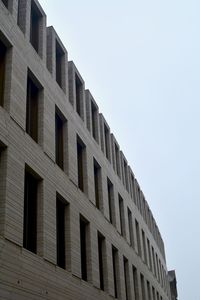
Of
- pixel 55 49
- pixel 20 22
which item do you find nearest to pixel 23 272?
pixel 20 22

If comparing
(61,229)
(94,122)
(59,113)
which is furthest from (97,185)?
(61,229)

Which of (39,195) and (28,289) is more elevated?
(39,195)

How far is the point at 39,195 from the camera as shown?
567 inches

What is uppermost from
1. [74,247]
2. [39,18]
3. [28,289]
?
[39,18]

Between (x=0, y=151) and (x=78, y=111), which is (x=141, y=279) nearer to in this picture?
(x=78, y=111)

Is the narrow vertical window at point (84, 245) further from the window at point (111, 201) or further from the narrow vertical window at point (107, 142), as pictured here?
the narrow vertical window at point (107, 142)

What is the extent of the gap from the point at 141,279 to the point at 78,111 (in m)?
15.8

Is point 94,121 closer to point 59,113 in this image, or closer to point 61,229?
point 59,113

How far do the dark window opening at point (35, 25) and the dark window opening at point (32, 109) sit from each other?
2.06 meters

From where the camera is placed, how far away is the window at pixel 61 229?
15.8 meters

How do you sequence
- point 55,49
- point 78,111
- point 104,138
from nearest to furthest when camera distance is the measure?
point 55,49 < point 78,111 < point 104,138

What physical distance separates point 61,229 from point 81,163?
16.5 feet

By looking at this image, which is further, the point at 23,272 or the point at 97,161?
the point at 97,161

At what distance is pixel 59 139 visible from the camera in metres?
18.3
